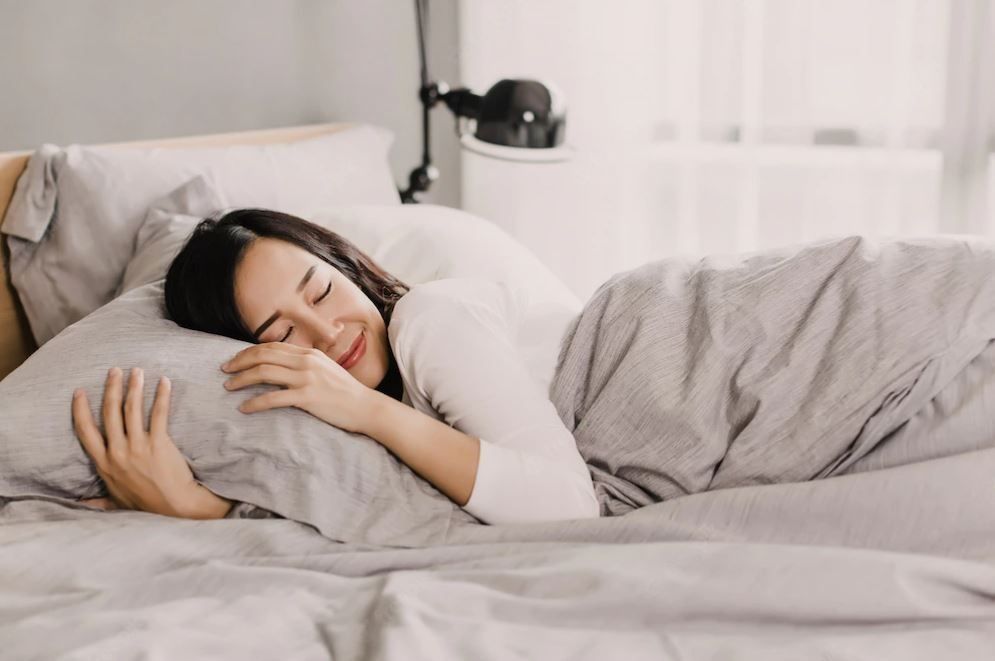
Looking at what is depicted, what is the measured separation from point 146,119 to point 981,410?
5.18 feet

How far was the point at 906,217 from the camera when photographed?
7.48ft

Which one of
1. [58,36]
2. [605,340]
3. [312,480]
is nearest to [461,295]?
[605,340]

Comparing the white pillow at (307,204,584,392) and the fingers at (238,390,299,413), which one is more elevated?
the white pillow at (307,204,584,392)

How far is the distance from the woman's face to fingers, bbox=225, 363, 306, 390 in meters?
0.13

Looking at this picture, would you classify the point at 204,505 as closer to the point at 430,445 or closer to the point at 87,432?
the point at 87,432

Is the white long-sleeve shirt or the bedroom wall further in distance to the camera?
the bedroom wall

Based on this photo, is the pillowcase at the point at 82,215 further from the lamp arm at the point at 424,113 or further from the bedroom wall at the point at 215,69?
the lamp arm at the point at 424,113

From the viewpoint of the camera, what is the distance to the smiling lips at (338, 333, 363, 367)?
48.3 inches

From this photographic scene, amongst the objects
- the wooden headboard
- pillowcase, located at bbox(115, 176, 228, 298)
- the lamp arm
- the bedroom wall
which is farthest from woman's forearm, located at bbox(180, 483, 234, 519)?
the lamp arm

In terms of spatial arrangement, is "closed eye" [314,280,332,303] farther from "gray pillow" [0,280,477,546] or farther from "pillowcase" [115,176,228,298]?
"pillowcase" [115,176,228,298]

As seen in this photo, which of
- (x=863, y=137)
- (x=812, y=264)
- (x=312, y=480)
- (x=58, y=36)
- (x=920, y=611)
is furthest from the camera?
(x=863, y=137)

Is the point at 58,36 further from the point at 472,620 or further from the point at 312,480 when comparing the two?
the point at 472,620

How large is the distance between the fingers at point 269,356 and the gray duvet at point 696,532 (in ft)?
0.58

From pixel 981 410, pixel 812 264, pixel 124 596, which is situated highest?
pixel 812 264
